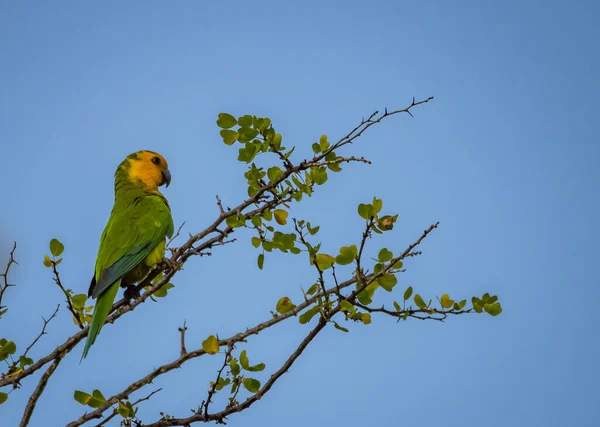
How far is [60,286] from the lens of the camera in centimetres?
392

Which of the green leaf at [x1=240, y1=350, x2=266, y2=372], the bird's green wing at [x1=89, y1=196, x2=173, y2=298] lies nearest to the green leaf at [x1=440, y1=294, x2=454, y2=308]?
the green leaf at [x1=240, y1=350, x2=266, y2=372]

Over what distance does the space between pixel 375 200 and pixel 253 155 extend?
93 centimetres

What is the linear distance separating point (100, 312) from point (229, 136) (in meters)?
1.90

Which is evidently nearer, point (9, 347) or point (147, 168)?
point (9, 347)

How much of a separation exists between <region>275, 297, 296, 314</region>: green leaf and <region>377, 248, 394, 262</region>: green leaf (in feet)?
1.83

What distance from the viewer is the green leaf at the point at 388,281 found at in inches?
128

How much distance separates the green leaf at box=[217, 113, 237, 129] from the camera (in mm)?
3646

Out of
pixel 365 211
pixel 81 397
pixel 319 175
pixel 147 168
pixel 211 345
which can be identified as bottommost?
pixel 211 345

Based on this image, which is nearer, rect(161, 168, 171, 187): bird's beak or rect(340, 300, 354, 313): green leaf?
rect(340, 300, 354, 313): green leaf

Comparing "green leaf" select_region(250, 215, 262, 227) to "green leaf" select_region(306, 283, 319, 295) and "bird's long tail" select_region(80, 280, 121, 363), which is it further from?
"bird's long tail" select_region(80, 280, 121, 363)

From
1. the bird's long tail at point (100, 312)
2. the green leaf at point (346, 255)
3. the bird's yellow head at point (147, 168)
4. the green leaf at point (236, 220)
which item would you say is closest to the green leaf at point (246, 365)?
the green leaf at point (346, 255)

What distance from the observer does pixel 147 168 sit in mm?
7480

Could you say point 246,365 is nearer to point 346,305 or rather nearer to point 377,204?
point 346,305

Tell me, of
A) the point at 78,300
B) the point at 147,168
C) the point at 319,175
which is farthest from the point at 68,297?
the point at 147,168
